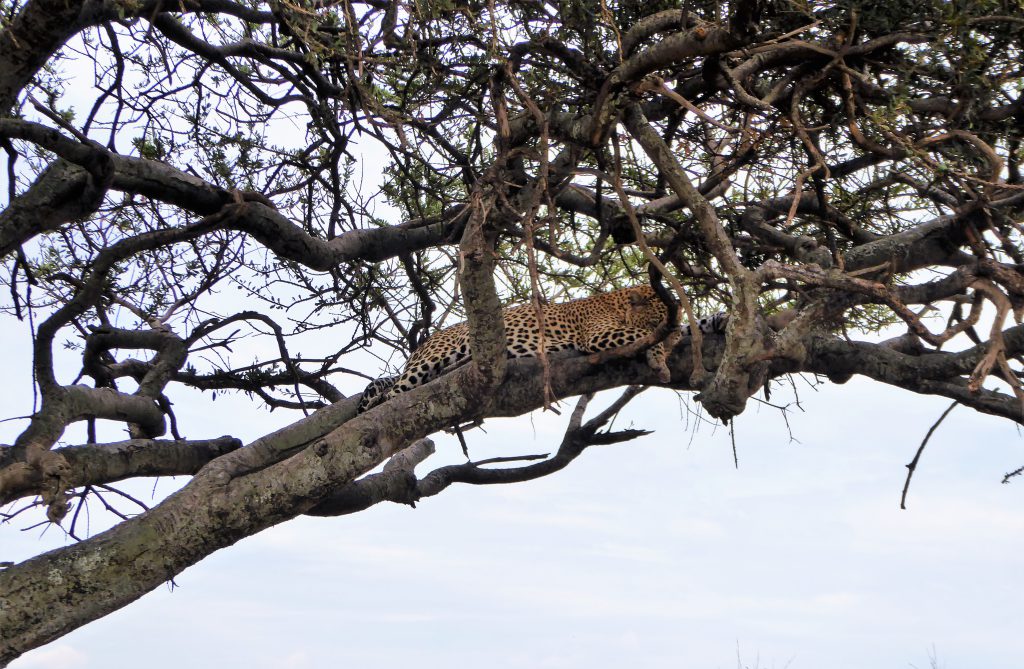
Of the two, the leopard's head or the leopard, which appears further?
the leopard's head

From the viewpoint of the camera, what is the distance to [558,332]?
6297 millimetres

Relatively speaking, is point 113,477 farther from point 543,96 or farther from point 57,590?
point 543,96

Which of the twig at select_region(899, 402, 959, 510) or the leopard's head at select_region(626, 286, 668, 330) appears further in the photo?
the leopard's head at select_region(626, 286, 668, 330)

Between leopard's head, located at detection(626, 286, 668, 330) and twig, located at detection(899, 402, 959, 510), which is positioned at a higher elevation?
leopard's head, located at detection(626, 286, 668, 330)

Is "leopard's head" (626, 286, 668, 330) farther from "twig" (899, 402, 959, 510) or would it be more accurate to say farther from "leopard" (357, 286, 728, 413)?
"twig" (899, 402, 959, 510)

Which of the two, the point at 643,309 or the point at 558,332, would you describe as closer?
the point at 558,332

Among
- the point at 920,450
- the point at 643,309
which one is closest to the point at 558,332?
the point at 643,309

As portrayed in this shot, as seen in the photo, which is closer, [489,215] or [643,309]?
[489,215]

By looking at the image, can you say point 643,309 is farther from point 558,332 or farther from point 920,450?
point 920,450

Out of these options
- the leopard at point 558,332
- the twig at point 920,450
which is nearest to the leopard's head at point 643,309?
the leopard at point 558,332

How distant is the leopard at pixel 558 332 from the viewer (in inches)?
228

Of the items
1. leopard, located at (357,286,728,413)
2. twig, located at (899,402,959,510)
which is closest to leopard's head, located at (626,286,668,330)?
leopard, located at (357,286,728,413)

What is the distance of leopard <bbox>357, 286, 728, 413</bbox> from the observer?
5.79 m

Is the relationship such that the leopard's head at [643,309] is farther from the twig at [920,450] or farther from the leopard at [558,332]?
the twig at [920,450]
